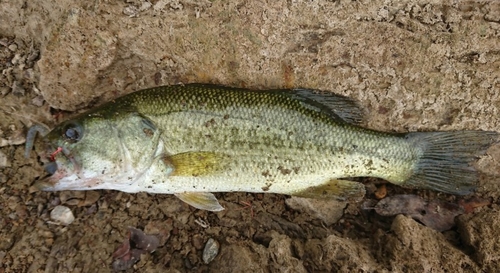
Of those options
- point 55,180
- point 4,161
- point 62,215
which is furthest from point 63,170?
point 4,161

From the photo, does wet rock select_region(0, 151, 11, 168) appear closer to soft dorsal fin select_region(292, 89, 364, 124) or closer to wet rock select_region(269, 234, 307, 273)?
wet rock select_region(269, 234, 307, 273)

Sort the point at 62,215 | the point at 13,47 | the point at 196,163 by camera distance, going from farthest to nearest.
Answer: the point at 13,47 < the point at 62,215 < the point at 196,163

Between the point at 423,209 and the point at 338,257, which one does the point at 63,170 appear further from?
the point at 423,209

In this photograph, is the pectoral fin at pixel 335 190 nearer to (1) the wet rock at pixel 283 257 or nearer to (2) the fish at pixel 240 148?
(2) the fish at pixel 240 148

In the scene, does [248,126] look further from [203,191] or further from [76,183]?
[76,183]

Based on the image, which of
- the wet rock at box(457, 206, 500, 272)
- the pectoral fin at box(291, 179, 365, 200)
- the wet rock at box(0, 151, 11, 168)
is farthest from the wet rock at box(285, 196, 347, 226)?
the wet rock at box(0, 151, 11, 168)

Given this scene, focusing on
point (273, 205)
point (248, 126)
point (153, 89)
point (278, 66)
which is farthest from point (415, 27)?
point (153, 89)

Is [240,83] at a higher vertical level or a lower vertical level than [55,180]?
higher
